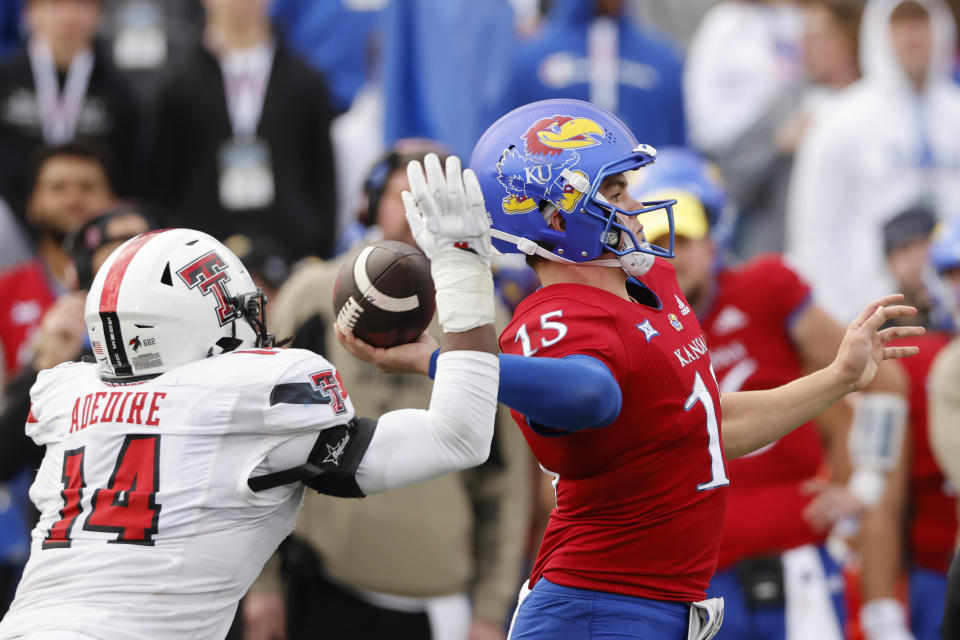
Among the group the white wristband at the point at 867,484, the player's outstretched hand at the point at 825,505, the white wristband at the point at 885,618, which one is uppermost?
the player's outstretched hand at the point at 825,505

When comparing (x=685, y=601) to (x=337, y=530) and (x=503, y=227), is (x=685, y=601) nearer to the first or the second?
(x=503, y=227)

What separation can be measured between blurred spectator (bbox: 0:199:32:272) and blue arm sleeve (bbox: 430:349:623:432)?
487 centimetres

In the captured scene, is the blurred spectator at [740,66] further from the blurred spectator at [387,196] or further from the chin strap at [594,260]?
the chin strap at [594,260]

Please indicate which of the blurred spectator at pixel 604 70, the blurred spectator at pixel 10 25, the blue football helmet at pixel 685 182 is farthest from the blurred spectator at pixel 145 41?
the blue football helmet at pixel 685 182

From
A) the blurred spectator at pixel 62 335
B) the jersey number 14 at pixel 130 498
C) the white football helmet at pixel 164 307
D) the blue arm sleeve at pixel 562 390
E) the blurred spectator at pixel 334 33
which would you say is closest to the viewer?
the blue arm sleeve at pixel 562 390

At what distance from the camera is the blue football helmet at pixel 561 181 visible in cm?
350

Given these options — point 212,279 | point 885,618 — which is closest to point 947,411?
point 885,618

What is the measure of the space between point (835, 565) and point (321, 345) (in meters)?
2.20

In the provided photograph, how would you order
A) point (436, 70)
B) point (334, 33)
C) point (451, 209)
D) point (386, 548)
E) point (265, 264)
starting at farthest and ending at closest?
point (334, 33)
point (436, 70)
point (265, 264)
point (386, 548)
point (451, 209)

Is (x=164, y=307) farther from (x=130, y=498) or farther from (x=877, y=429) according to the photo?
(x=877, y=429)

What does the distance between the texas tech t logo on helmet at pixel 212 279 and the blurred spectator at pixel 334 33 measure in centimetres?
569

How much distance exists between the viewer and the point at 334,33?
925cm

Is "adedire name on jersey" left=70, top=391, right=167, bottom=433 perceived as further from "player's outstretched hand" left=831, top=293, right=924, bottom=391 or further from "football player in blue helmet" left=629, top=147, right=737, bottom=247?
"football player in blue helmet" left=629, top=147, right=737, bottom=247

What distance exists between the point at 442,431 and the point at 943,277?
12.5 ft
